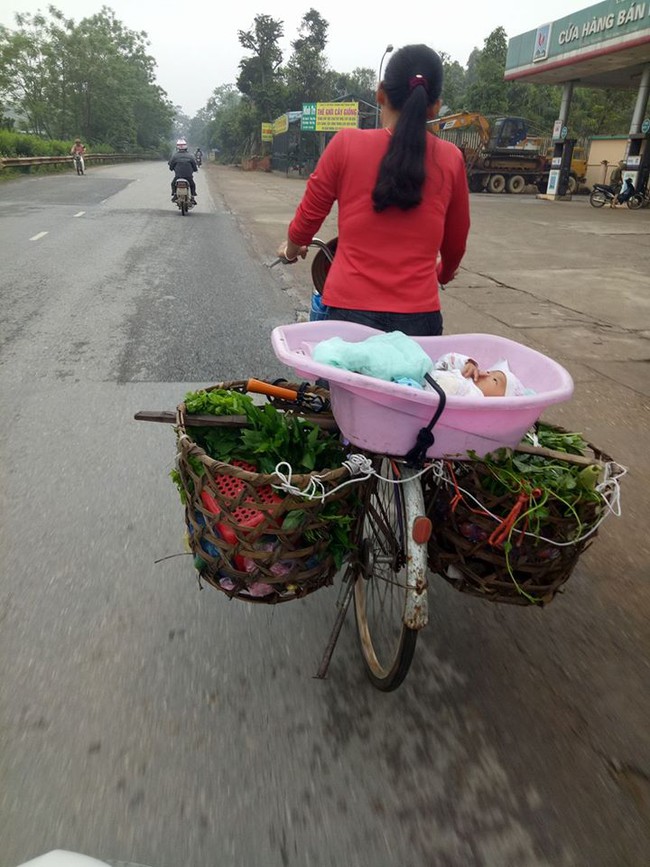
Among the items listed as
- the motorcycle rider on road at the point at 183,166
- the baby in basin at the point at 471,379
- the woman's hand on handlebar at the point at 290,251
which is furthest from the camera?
the motorcycle rider on road at the point at 183,166

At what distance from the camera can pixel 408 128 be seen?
212 cm

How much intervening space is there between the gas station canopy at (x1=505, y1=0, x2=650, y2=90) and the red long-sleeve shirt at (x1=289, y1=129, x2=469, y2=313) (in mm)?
20728

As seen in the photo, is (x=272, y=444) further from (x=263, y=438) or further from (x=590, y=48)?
(x=590, y=48)

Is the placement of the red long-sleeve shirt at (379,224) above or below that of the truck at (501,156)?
above

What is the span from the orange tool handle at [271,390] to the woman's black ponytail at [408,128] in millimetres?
709

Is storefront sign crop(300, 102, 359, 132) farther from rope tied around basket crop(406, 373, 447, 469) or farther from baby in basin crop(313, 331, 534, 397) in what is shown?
rope tied around basket crop(406, 373, 447, 469)

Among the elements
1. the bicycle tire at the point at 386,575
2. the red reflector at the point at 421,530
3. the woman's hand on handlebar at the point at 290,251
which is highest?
the woman's hand on handlebar at the point at 290,251

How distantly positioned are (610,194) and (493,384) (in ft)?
80.7

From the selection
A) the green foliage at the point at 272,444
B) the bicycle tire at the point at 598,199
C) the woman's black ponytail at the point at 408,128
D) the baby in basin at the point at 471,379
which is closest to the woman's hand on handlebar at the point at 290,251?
the woman's black ponytail at the point at 408,128

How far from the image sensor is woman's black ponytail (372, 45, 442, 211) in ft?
6.95

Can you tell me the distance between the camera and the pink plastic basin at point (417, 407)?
166 cm

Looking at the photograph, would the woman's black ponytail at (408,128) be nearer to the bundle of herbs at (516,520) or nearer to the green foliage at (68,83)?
the bundle of herbs at (516,520)

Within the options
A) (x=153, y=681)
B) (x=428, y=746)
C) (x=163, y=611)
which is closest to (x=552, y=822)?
(x=428, y=746)

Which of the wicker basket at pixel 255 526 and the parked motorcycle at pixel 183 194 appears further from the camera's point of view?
the parked motorcycle at pixel 183 194
